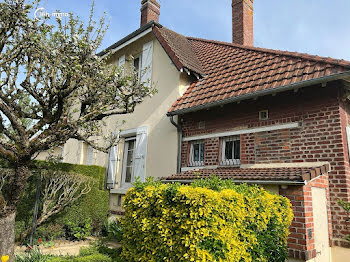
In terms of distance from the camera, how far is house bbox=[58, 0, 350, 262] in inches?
187

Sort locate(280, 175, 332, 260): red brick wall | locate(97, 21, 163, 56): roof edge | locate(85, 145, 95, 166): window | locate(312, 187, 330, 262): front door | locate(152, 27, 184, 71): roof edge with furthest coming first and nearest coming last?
locate(85, 145, 95, 166): window → locate(97, 21, 163, 56): roof edge → locate(152, 27, 184, 71): roof edge → locate(312, 187, 330, 262): front door → locate(280, 175, 332, 260): red brick wall

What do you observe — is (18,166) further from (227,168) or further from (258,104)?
(258,104)

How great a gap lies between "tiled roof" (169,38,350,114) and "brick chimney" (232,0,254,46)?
1.51 metres

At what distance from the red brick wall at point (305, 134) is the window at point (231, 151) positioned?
0.20 metres

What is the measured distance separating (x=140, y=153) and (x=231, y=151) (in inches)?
123

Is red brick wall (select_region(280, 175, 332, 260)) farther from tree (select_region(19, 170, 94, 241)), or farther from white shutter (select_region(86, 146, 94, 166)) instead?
white shutter (select_region(86, 146, 94, 166))

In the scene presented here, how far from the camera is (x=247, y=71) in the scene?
23.5ft

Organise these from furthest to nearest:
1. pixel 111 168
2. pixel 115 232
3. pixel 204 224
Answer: pixel 111 168, pixel 115 232, pixel 204 224

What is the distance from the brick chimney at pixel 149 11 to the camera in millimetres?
11516

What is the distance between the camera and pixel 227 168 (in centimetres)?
648

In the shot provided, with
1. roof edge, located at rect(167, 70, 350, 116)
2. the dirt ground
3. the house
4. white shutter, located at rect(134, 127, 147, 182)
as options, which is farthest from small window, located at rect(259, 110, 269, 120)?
the dirt ground

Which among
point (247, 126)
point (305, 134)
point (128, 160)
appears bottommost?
point (128, 160)

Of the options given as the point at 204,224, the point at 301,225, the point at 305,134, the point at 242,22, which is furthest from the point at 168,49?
the point at 204,224

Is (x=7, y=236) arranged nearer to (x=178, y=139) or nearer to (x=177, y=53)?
(x=178, y=139)
